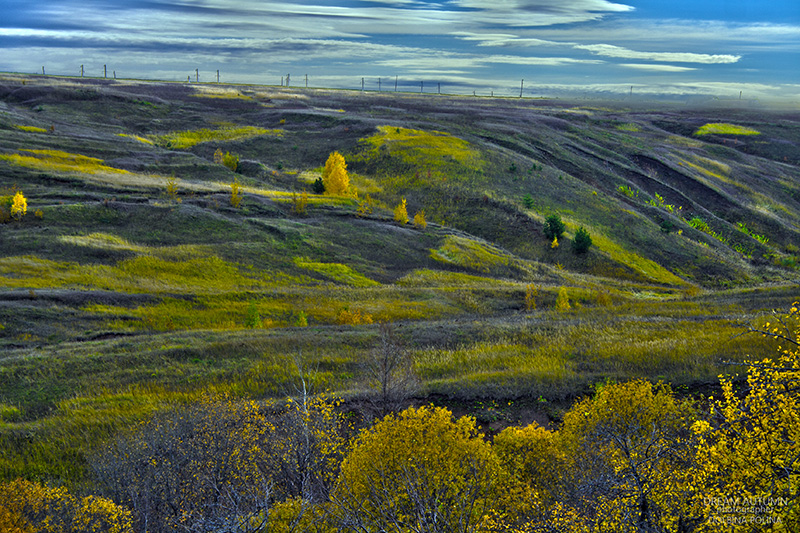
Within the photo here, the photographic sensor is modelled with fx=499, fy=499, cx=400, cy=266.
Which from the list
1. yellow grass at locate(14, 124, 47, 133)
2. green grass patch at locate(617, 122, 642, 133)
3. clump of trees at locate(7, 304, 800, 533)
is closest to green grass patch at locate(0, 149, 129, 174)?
yellow grass at locate(14, 124, 47, 133)

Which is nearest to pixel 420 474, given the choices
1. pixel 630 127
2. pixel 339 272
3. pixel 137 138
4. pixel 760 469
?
pixel 760 469

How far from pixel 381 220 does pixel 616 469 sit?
55.3 meters

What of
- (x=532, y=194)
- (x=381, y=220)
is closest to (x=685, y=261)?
(x=532, y=194)

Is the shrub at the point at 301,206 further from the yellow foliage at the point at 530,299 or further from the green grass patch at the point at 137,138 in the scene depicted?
the green grass patch at the point at 137,138

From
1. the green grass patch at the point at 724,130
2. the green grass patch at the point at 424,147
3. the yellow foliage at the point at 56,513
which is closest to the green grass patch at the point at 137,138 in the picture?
the green grass patch at the point at 424,147

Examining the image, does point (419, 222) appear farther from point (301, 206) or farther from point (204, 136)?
point (204, 136)

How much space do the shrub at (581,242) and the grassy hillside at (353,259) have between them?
3.33ft

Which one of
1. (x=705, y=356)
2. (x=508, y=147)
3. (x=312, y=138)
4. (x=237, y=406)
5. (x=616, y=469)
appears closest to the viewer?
(x=616, y=469)

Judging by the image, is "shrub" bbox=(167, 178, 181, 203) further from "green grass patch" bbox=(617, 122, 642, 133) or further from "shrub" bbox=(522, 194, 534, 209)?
"green grass patch" bbox=(617, 122, 642, 133)

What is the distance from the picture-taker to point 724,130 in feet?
448

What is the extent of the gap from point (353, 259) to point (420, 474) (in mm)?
41039

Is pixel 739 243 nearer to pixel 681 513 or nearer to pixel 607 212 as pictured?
pixel 607 212

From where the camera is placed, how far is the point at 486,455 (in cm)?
1341

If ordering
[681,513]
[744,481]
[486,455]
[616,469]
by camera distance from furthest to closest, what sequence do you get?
[486,455] → [616,469] → [681,513] → [744,481]
